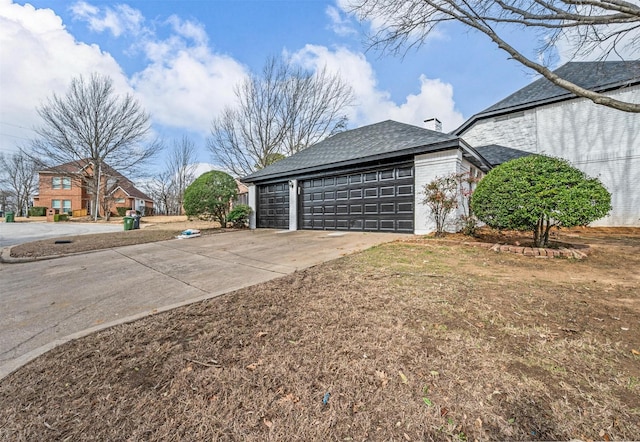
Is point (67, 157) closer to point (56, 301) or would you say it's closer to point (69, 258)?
Answer: point (69, 258)

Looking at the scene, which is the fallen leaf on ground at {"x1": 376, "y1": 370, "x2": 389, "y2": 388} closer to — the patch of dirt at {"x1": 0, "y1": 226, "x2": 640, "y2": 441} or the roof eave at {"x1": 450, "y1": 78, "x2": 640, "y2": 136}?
the patch of dirt at {"x1": 0, "y1": 226, "x2": 640, "y2": 441}

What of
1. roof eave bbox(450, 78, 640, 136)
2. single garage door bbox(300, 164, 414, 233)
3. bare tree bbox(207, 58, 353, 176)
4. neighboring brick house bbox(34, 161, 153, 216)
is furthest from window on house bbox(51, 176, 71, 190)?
roof eave bbox(450, 78, 640, 136)

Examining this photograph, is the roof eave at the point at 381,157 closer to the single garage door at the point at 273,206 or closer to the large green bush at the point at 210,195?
the single garage door at the point at 273,206

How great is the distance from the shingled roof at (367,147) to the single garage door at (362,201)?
55cm

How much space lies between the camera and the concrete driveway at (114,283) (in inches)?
98.9

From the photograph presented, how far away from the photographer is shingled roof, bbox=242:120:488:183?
774 centimetres

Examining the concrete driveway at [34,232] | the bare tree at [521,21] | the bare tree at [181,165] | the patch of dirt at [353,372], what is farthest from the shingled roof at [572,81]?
the bare tree at [181,165]

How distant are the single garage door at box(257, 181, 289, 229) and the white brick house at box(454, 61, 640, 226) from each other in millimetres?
11296

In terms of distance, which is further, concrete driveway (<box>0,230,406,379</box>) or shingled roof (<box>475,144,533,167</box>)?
shingled roof (<box>475,144,533,167</box>)

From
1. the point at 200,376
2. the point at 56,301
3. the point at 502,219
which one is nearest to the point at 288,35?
the point at 502,219

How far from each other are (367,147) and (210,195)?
722 centimetres

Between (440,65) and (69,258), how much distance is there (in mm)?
11927

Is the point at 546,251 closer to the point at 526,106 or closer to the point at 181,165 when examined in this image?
the point at 526,106

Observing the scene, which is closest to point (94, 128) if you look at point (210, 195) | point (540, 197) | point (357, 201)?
point (210, 195)
